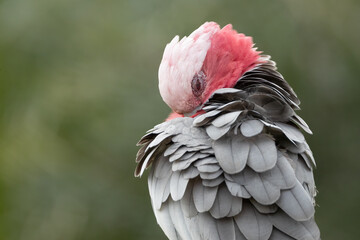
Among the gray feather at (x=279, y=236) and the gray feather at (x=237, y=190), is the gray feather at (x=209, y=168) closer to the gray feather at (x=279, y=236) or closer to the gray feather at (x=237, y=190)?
the gray feather at (x=237, y=190)

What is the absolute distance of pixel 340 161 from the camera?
344cm

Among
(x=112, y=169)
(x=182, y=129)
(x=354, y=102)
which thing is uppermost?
(x=182, y=129)

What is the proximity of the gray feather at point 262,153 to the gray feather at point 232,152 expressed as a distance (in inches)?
0.8

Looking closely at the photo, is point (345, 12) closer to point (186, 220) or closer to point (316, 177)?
point (316, 177)

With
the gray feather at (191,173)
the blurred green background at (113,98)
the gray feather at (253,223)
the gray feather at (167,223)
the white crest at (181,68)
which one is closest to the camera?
the gray feather at (253,223)

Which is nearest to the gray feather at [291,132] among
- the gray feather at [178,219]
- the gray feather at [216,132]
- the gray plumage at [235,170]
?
the gray plumage at [235,170]

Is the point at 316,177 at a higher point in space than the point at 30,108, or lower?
lower

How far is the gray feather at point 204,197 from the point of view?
1.68 metres

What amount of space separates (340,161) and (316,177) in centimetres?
19

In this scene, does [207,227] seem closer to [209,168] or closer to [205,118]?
[209,168]

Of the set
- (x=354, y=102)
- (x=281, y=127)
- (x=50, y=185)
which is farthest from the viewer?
(x=50, y=185)

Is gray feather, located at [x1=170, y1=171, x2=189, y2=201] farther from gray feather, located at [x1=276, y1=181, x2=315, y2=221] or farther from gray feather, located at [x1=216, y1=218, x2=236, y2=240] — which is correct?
gray feather, located at [x1=276, y1=181, x2=315, y2=221]

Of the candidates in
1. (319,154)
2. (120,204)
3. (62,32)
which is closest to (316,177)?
(319,154)

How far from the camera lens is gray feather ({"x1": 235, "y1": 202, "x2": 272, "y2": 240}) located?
5.30ft
